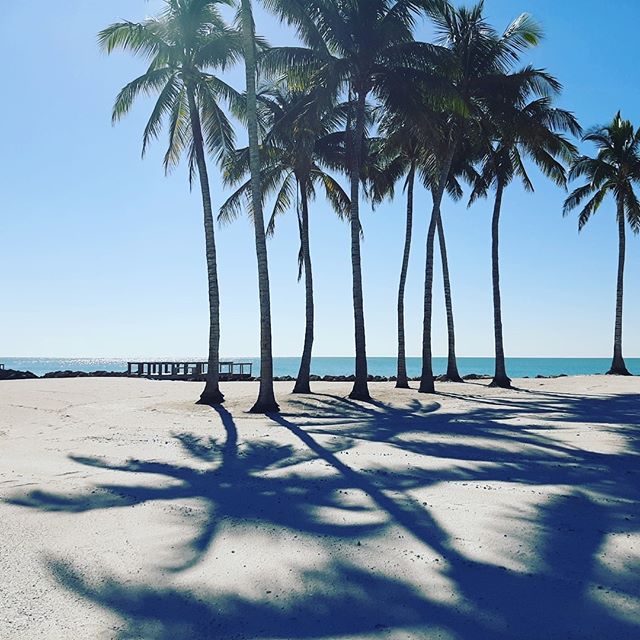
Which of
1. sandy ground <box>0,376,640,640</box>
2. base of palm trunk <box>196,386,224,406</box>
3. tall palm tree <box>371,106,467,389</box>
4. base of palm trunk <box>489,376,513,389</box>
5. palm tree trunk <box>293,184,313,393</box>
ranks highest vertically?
tall palm tree <box>371,106,467,389</box>

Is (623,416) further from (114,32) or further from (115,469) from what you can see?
(114,32)

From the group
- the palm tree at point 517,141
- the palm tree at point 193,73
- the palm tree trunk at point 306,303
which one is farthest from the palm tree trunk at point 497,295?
the palm tree at point 193,73

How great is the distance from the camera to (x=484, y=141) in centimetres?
2220

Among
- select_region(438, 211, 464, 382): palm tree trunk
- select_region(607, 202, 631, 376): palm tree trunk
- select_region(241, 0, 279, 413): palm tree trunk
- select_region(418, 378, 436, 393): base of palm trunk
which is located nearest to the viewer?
select_region(241, 0, 279, 413): palm tree trunk

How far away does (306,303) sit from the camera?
20.7 m

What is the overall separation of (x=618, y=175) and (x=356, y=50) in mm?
18669

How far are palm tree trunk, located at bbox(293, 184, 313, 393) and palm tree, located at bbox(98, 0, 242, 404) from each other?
13.0ft

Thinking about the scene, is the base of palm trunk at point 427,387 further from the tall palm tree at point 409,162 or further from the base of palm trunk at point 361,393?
the base of palm trunk at point 361,393

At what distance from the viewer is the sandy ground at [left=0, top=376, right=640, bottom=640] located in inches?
137

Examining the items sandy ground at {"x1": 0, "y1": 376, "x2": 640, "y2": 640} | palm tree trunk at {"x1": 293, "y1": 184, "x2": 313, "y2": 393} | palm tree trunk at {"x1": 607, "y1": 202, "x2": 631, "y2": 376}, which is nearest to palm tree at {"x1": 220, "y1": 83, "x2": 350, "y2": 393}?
palm tree trunk at {"x1": 293, "y1": 184, "x2": 313, "y2": 393}

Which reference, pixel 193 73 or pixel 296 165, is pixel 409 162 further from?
pixel 193 73

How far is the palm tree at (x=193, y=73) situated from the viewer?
16.5 m

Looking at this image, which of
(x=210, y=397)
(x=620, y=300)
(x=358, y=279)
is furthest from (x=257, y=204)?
(x=620, y=300)

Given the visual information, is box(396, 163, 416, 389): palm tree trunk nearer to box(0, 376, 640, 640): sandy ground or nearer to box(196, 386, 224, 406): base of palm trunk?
box(196, 386, 224, 406): base of palm trunk
